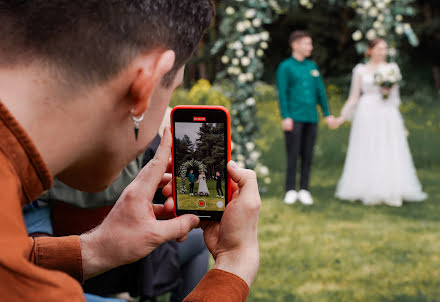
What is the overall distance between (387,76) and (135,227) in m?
5.41

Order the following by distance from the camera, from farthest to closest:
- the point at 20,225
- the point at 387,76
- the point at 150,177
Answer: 1. the point at 387,76
2. the point at 150,177
3. the point at 20,225

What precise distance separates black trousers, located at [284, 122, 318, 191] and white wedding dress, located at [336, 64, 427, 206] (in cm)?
52

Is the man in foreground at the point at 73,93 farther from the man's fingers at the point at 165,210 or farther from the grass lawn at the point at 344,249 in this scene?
the grass lawn at the point at 344,249

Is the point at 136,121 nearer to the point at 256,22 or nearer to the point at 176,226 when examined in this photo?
the point at 176,226

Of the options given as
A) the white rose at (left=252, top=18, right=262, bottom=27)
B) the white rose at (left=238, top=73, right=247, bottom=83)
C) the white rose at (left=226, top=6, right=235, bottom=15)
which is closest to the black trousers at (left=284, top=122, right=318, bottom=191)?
the white rose at (left=238, top=73, right=247, bottom=83)

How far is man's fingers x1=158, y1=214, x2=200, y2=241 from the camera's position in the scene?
53.1 inches

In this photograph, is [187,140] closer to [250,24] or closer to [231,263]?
[231,263]

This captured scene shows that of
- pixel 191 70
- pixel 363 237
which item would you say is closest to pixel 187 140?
pixel 363 237

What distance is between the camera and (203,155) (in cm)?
144

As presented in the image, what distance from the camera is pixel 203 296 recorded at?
127 cm

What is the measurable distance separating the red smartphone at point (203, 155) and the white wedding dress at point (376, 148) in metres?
5.28

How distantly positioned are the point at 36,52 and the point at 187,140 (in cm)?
56

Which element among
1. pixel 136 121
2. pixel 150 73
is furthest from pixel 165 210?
pixel 150 73

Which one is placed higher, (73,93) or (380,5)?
(73,93)
